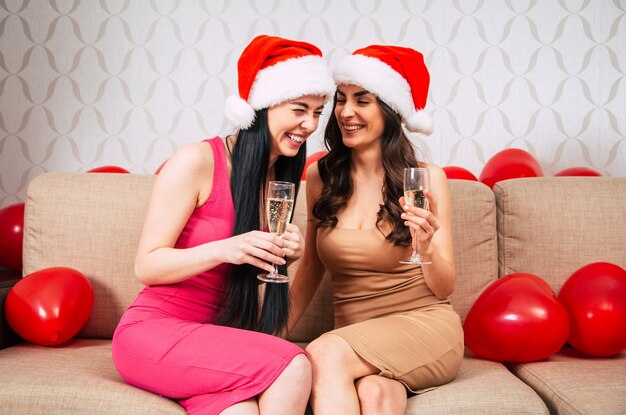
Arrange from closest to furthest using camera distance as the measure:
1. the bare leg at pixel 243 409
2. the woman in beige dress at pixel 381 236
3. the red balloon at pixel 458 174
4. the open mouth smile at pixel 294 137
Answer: the bare leg at pixel 243 409 → the woman in beige dress at pixel 381 236 → the open mouth smile at pixel 294 137 → the red balloon at pixel 458 174

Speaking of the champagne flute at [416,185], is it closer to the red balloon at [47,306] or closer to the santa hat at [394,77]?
the santa hat at [394,77]

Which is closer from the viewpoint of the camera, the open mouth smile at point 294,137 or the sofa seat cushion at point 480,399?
the sofa seat cushion at point 480,399

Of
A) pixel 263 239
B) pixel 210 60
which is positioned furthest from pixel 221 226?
pixel 210 60

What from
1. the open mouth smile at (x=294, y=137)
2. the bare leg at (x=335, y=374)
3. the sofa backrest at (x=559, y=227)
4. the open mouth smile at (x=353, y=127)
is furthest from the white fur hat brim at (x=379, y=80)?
the bare leg at (x=335, y=374)

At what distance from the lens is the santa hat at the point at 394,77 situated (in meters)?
2.25

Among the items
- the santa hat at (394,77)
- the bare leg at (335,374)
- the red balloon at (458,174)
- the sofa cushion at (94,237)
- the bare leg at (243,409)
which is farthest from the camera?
the red balloon at (458,174)

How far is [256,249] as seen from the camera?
1.71 meters

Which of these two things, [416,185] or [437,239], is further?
[437,239]

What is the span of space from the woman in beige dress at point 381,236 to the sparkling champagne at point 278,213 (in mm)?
352

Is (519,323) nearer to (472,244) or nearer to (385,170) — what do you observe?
(472,244)

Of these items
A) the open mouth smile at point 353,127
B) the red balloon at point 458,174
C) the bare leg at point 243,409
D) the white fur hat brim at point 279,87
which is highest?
the white fur hat brim at point 279,87

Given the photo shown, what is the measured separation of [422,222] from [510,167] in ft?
4.47

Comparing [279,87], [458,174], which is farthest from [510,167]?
[279,87]

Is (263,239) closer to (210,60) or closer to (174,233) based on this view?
(174,233)
